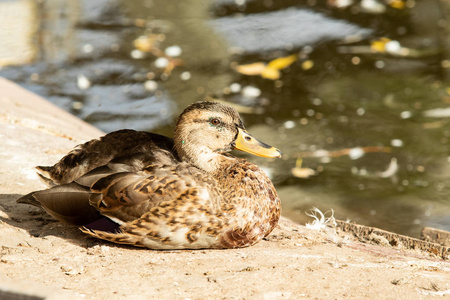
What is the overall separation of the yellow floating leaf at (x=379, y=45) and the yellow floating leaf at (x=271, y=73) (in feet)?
4.00

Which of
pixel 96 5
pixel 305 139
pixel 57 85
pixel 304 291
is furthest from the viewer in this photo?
pixel 96 5

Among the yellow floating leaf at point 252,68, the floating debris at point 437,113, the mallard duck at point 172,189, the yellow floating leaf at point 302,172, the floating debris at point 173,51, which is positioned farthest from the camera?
the floating debris at point 173,51

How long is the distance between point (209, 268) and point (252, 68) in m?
4.86

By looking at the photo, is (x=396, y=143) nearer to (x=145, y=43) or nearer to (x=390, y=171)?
(x=390, y=171)

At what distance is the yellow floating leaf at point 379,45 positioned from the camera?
8258mm

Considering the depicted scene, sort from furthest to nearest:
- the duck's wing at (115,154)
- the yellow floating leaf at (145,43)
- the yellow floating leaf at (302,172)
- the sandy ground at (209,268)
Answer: the yellow floating leaf at (145,43) → the yellow floating leaf at (302,172) → the duck's wing at (115,154) → the sandy ground at (209,268)

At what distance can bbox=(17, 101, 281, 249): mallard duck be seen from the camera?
358cm

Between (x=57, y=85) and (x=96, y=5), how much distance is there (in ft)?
8.00

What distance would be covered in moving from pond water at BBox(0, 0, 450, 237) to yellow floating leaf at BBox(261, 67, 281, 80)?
2 centimetres

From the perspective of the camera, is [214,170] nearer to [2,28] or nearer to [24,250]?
[24,250]

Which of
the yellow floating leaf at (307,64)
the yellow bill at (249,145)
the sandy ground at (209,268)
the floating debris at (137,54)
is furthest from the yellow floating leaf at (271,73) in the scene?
the yellow bill at (249,145)

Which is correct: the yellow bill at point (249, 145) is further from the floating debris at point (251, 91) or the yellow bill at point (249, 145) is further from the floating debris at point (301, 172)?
the floating debris at point (251, 91)

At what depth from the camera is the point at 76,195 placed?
12.0ft

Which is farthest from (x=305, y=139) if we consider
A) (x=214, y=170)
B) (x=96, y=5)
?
(x=96, y=5)
